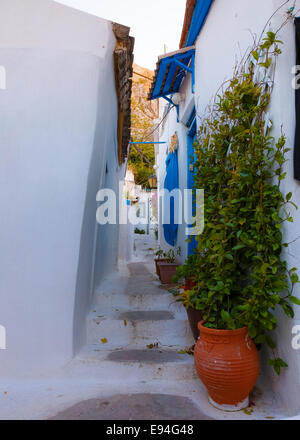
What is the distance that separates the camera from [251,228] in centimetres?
237

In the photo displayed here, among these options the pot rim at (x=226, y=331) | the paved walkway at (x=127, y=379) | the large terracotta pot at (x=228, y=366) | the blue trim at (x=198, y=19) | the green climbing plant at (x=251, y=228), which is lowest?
the paved walkway at (x=127, y=379)

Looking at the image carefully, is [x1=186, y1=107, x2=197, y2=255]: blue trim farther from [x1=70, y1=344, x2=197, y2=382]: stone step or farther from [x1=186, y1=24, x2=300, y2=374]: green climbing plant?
[x1=186, y1=24, x2=300, y2=374]: green climbing plant

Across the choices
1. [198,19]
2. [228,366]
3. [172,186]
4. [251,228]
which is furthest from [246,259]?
[172,186]

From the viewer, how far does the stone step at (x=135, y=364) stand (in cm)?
281

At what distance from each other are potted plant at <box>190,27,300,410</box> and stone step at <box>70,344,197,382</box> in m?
0.58

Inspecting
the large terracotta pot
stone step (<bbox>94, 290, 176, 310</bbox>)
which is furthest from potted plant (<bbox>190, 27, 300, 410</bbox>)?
stone step (<bbox>94, 290, 176, 310</bbox>)

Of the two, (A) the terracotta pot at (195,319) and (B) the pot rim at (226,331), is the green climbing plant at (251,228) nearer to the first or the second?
(B) the pot rim at (226,331)

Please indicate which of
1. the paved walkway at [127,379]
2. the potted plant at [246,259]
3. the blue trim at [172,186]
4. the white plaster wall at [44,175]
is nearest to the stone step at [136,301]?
the paved walkway at [127,379]

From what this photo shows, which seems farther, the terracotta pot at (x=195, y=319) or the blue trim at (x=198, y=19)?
the blue trim at (x=198, y=19)

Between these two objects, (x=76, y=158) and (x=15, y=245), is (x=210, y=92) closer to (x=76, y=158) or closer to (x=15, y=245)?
(x=76, y=158)

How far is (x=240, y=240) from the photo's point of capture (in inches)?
96.9

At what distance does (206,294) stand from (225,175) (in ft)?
3.20

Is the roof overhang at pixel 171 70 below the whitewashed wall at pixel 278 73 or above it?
above

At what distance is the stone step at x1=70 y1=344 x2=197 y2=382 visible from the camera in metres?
2.81
